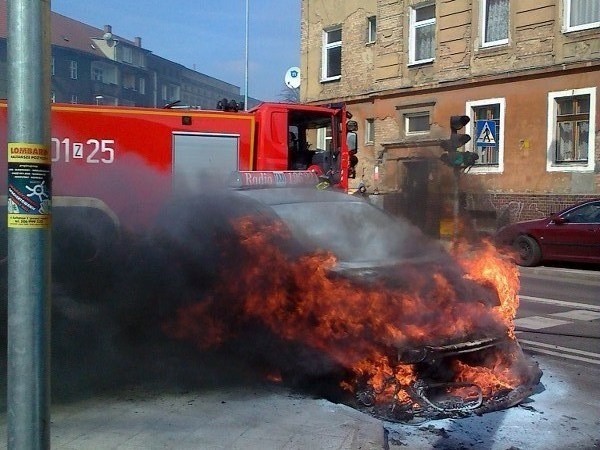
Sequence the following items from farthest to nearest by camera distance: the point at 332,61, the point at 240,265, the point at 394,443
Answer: the point at 332,61, the point at 240,265, the point at 394,443

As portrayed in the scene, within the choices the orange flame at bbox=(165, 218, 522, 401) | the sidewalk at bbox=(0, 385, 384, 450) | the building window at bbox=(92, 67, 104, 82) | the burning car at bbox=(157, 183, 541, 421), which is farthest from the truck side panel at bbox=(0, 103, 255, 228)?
the building window at bbox=(92, 67, 104, 82)

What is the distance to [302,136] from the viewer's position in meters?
12.3

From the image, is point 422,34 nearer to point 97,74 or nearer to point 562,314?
point 97,74

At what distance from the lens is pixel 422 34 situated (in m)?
24.5

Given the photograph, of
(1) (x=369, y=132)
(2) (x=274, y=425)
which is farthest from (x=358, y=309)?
(1) (x=369, y=132)

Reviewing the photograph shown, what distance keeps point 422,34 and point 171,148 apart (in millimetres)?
15830

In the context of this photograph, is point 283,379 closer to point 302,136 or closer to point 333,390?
point 333,390

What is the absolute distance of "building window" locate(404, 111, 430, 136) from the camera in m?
24.2

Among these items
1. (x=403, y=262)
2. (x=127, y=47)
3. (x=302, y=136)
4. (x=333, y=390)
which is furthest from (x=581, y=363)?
(x=127, y=47)

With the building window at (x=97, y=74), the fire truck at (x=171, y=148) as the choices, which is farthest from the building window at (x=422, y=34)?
the fire truck at (x=171, y=148)

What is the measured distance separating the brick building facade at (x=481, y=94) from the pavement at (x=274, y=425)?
9.34 metres

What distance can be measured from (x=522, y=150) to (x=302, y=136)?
10824 mm

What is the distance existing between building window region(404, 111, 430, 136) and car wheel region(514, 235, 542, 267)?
26.3ft

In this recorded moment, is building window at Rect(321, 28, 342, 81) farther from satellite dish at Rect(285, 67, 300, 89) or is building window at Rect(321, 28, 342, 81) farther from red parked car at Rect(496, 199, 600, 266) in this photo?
red parked car at Rect(496, 199, 600, 266)
